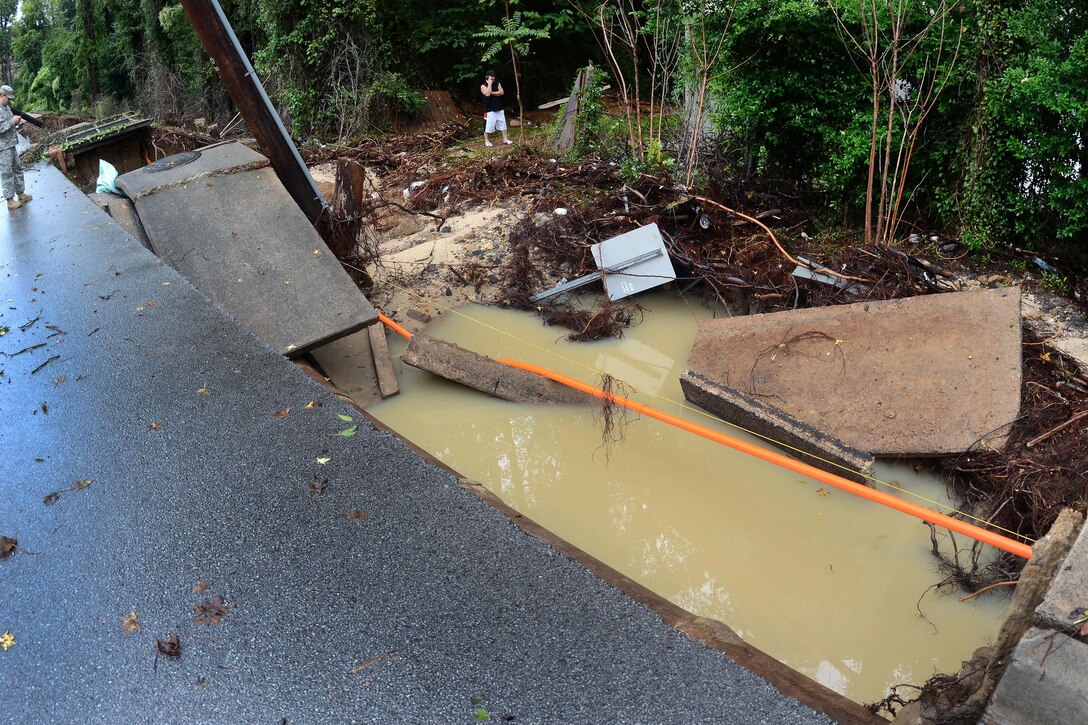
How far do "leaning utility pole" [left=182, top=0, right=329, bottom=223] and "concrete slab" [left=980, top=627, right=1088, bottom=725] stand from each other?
6.90 m

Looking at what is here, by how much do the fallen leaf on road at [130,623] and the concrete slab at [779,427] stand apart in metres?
3.93

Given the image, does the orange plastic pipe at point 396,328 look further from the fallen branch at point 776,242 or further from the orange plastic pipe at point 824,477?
the fallen branch at point 776,242

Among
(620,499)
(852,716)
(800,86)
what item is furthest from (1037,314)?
(852,716)

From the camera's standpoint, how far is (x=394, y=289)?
26.6 feet

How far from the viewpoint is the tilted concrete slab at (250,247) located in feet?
18.9

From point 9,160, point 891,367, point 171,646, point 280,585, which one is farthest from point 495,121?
point 171,646

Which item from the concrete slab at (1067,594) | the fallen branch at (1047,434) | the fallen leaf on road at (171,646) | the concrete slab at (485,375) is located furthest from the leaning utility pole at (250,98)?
the concrete slab at (1067,594)

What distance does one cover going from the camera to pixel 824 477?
4.68m

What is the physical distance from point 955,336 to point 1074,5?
3189 millimetres

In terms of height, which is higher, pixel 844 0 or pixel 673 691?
pixel 844 0

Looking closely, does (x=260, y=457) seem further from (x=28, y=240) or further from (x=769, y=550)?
(x=28, y=240)

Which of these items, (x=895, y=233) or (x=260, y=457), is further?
(x=895, y=233)

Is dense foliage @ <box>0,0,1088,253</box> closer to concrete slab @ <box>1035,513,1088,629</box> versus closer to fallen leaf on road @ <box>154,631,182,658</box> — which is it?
concrete slab @ <box>1035,513,1088,629</box>

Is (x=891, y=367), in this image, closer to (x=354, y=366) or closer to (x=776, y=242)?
(x=776, y=242)
